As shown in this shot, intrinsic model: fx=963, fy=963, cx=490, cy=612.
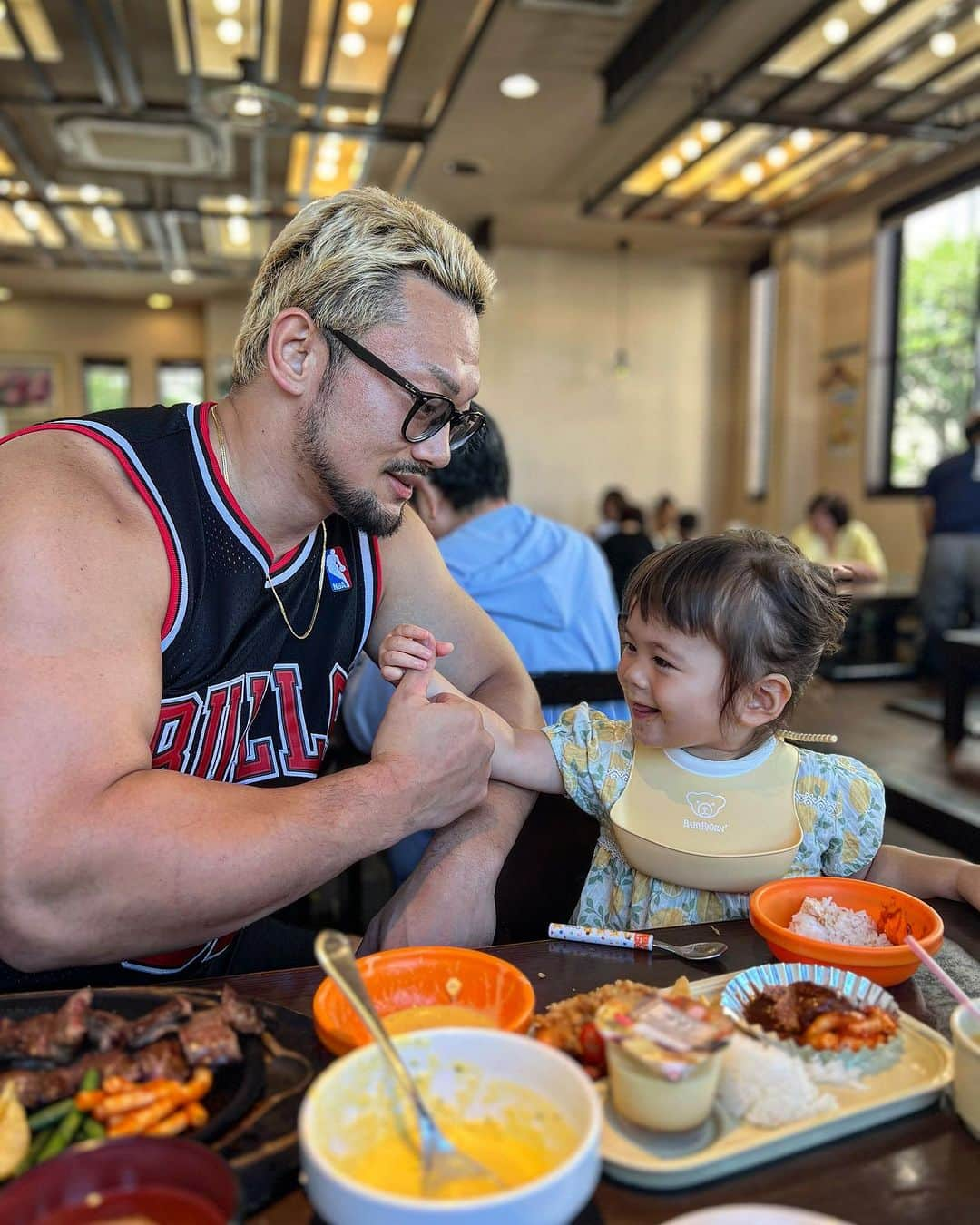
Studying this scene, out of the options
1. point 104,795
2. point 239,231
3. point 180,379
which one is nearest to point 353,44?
point 239,231

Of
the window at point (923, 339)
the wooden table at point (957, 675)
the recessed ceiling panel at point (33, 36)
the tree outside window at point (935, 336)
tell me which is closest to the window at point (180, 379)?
the recessed ceiling panel at point (33, 36)

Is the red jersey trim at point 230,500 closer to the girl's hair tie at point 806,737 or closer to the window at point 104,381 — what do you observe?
the girl's hair tie at point 806,737

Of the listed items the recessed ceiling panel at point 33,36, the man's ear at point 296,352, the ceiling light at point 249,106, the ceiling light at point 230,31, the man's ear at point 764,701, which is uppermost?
the recessed ceiling panel at point 33,36

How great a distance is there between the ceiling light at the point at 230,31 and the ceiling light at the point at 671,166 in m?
3.41

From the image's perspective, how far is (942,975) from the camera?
0.95 metres

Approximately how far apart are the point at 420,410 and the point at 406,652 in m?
0.37

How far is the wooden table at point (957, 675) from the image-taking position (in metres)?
5.00

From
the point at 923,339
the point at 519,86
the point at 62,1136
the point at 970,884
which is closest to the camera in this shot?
the point at 62,1136

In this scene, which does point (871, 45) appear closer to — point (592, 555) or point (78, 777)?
point (592, 555)

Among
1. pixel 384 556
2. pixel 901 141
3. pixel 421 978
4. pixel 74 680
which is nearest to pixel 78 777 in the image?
pixel 74 680

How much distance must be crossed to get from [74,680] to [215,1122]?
0.53 meters

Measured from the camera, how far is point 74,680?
3.54 feet

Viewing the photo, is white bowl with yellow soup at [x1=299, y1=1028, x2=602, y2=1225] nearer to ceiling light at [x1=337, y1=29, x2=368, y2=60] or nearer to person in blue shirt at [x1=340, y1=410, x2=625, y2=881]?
person in blue shirt at [x1=340, y1=410, x2=625, y2=881]

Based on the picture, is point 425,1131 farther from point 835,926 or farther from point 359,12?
point 359,12
